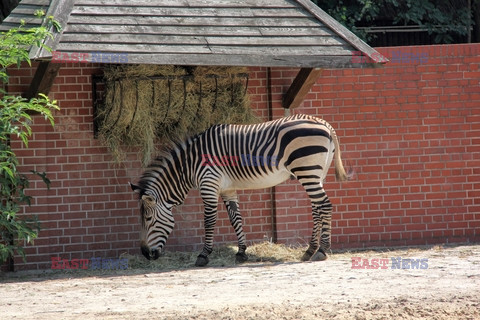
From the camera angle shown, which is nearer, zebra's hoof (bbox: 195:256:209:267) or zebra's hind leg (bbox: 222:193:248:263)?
zebra's hoof (bbox: 195:256:209:267)

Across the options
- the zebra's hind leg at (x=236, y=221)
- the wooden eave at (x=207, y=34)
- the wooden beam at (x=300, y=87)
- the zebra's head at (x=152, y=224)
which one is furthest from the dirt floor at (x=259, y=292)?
the wooden eave at (x=207, y=34)

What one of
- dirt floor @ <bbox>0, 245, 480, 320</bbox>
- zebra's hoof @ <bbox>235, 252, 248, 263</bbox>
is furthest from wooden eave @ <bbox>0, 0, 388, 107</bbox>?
dirt floor @ <bbox>0, 245, 480, 320</bbox>

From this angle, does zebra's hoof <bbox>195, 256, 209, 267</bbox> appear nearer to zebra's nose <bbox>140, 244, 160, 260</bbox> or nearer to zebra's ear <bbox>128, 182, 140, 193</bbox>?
zebra's nose <bbox>140, 244, 160, 260</bbox>

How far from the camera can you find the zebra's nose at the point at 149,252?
9.93 metres

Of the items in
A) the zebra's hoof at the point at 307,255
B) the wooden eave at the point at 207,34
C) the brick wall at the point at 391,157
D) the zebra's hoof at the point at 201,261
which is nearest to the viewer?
the wooden eave at the point at 207,34

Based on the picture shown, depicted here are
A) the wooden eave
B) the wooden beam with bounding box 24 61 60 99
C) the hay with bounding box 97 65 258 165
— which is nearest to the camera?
the wooden beam with bounding box 24 61 60 99

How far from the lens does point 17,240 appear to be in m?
9.80

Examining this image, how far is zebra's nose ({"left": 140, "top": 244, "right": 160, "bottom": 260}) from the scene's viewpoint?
993 centimetres

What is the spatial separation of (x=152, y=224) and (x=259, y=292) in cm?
255

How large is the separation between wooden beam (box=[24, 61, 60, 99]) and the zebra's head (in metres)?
1.75

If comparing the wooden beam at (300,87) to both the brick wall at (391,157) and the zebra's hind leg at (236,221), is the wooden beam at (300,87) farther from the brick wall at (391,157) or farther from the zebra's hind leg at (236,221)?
the zebra's hind leg at (236,221)

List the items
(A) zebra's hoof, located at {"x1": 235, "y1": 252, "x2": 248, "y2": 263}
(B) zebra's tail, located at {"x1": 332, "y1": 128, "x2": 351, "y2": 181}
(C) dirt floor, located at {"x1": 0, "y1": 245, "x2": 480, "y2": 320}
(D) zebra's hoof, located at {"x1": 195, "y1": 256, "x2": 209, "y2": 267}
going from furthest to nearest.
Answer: (B) zebra's tail, located at {"x1": 332, "y1": 128, "x2": 351, "y2": 181}
(A) zebra's hoof, located at {"x1": 235, "y1": 252, "x2": 248, "y2": 263}
(D) zebra's hoof, located at {"x1": 195, "y1": 256, "x2": 209, "y2": 267}
(C) dirt floor, located at {"x1": 0, "y1": 245, "x2": 480, "y2": 320}

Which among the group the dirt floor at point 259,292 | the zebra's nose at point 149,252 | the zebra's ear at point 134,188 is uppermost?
the zebra's ear at point 134,188

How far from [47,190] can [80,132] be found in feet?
2.99
